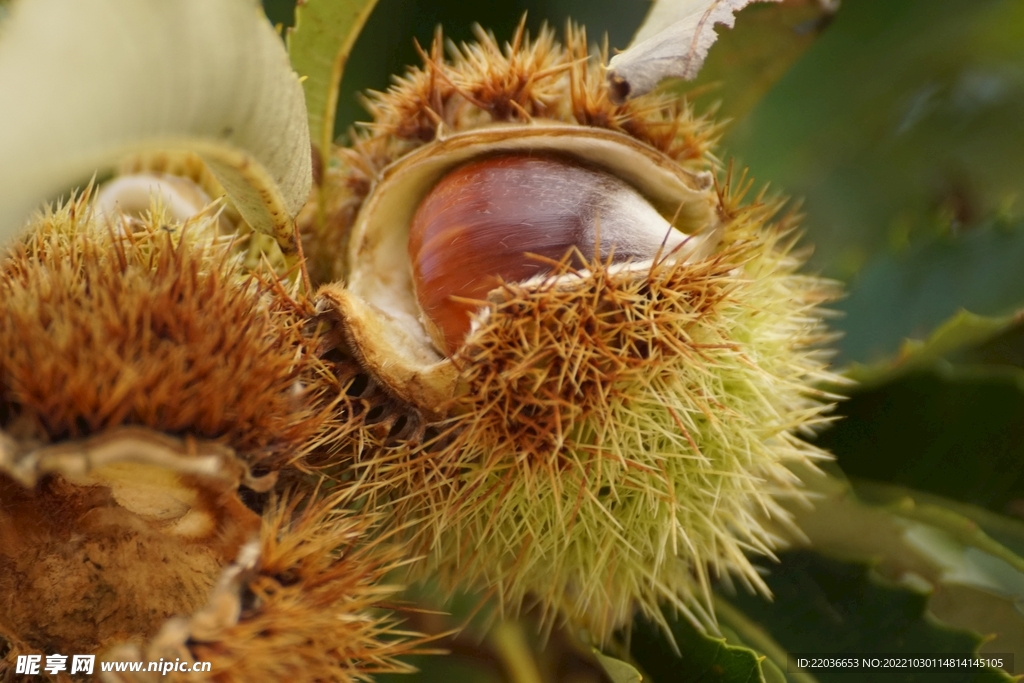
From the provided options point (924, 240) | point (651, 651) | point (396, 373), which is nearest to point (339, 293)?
point (396, 373)

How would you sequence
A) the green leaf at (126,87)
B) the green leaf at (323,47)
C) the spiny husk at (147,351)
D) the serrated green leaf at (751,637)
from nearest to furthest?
1. the green leaf at (126,87)
2. the spiny husk at (147,351)
3. the green leaf at (323,47)
4. the serrated green leaf at (751,637)

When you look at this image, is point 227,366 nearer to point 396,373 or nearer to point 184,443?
point 184,443

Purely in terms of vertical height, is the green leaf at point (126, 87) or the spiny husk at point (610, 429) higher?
the green leaf at point (126, 87)

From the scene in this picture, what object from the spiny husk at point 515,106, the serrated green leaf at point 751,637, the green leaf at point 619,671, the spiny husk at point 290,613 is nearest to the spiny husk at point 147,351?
the spiny husk at point 290,613

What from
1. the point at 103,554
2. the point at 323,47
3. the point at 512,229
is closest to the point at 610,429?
the point at 512,229

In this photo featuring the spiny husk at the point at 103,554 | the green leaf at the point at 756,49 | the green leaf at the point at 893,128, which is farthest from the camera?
the green leaf at the point at 893,128

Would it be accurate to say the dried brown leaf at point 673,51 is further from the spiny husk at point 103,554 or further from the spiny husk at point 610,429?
the spiny husk at point 103,554
